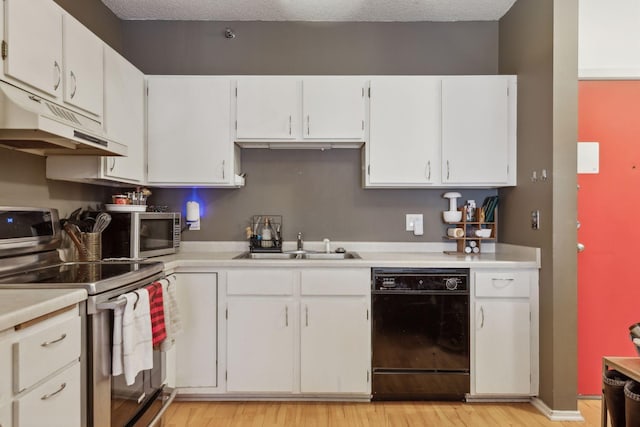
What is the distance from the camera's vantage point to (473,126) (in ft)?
9.11

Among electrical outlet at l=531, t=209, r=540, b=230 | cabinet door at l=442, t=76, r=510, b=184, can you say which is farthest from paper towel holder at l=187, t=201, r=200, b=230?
electrical outlet at l=531, t=209, r=540, b=230

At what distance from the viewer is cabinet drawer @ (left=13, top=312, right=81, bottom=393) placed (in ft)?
3.78

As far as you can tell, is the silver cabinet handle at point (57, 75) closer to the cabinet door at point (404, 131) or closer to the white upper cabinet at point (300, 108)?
the white upper cabinet at point (300, 108)

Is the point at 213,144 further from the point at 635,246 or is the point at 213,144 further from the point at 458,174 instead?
the point at 635,246

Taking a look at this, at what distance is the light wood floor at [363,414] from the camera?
2283 mm

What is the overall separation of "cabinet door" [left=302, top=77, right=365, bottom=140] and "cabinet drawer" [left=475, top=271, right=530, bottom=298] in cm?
127

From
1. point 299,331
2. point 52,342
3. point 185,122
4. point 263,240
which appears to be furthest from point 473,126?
point 52,342

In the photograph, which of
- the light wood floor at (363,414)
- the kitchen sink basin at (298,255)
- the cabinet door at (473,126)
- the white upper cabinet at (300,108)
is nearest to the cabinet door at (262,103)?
the white upper cabinet at (300,108)

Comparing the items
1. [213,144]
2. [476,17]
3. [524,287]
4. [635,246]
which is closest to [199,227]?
[213,144]

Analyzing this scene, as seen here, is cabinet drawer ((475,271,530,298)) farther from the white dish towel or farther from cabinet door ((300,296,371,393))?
the white dish towel

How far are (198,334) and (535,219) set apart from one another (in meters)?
2.28

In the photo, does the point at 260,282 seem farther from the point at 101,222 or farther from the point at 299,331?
the point at 101,222

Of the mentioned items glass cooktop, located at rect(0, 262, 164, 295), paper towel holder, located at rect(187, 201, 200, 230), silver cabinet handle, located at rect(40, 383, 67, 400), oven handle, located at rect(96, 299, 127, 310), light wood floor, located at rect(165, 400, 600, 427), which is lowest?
light wood floor, located at rect(165, 400, 600, 427)

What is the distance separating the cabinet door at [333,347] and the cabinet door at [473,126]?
1.24 meters
